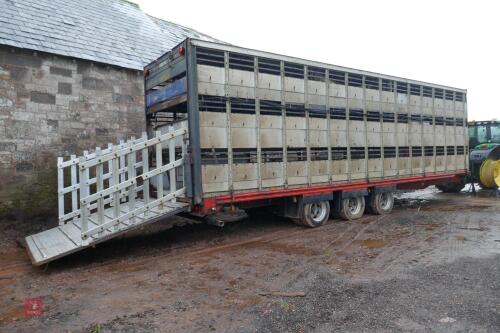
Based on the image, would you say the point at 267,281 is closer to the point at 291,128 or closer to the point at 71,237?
the point at 71,237

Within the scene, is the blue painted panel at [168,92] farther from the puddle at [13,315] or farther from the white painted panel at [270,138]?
the puddle at [13,315]

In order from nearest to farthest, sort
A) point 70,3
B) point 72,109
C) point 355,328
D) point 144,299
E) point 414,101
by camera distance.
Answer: point 355,328 → point 144,299 → point 72,109 → point 414,101 → point 70,3

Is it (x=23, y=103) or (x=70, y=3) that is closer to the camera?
(x=23, y=103)

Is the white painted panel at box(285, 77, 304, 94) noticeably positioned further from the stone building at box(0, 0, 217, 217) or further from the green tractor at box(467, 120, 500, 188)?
the green tractor at box(467, 120, 500, 188)

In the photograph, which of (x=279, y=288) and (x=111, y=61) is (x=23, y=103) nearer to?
(x=111, y=61)

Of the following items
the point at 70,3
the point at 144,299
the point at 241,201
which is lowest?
the point at 144,299

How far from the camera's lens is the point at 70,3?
11922mm

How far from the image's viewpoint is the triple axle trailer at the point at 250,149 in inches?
250

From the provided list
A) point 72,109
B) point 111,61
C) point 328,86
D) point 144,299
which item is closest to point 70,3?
point 111,61

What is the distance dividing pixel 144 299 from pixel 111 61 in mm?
7974

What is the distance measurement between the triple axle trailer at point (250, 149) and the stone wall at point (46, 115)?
0.76 metres

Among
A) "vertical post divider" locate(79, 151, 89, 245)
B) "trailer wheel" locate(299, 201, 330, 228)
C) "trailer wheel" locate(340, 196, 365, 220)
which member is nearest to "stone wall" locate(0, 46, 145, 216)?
"vertical post divider" locate(79, 151, 89, 245)

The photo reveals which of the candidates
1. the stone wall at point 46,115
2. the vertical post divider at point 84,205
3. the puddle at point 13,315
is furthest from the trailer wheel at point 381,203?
the puddle at point 13,315

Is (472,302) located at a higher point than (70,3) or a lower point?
lower
